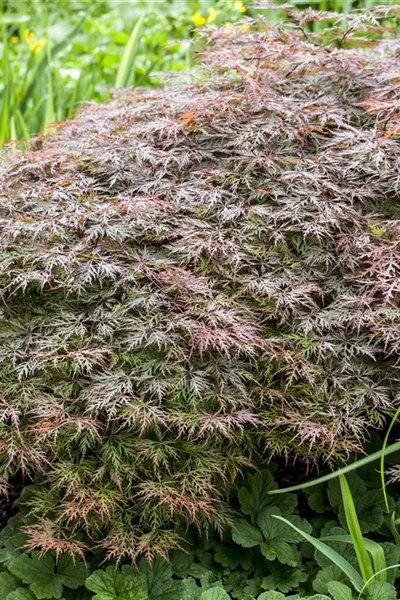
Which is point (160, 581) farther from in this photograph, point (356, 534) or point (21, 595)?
point (356, 534)

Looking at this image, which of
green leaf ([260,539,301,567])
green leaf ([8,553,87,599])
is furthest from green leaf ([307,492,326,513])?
green leaf ([8,553,87,599])

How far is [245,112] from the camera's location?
6.89 feet

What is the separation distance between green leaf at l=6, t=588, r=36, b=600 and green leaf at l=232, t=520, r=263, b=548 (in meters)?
0.55

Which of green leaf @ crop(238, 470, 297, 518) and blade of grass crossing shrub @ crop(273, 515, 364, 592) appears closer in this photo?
blade of grass crossing shrub @ crop(273, 515, 364, 592)

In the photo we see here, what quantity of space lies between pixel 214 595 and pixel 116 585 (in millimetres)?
256

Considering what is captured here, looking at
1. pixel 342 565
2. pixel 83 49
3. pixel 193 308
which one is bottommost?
pixel 342 565

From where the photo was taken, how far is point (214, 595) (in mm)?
1613

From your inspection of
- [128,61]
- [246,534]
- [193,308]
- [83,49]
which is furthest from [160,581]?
[83,49]

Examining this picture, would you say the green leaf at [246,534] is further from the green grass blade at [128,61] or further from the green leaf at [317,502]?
the green grass blade at [128,61]

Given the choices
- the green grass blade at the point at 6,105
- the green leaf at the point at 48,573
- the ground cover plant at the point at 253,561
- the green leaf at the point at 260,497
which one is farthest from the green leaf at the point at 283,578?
the green grass blade at the point at 6,105

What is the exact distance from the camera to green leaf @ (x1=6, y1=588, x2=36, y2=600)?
5.54 ft

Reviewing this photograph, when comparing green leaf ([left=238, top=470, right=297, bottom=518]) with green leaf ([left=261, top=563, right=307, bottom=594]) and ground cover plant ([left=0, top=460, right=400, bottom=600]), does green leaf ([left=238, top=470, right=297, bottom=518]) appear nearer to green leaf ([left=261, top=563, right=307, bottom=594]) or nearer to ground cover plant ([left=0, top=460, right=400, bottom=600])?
ground cover plant ([left=0, top=460, right=400, bottom=600])

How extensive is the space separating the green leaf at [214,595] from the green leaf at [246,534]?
0.21 meters

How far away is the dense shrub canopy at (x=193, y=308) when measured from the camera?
1657 millimetres
